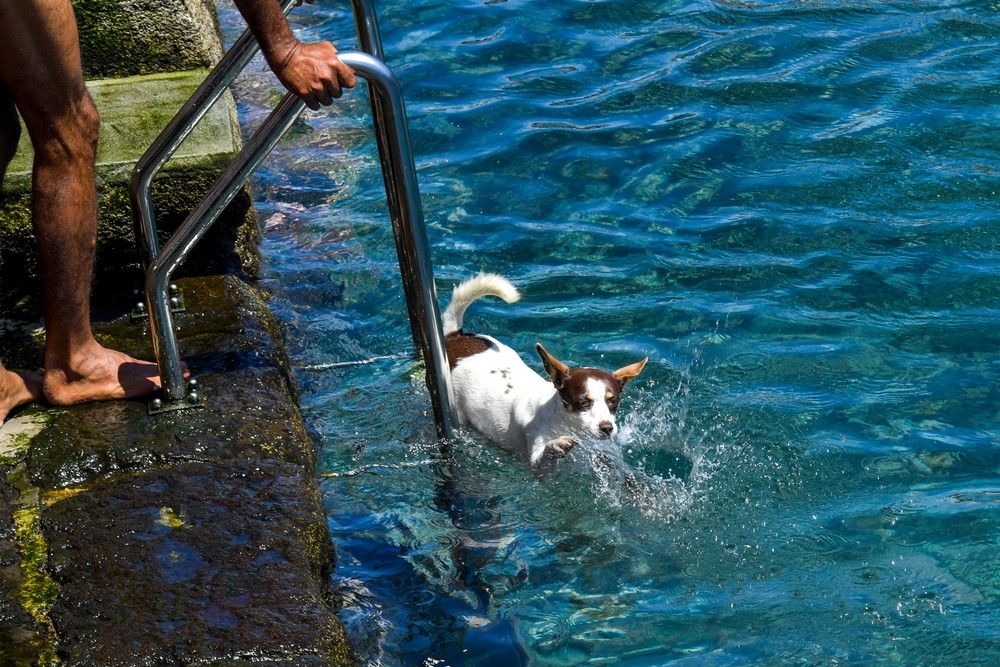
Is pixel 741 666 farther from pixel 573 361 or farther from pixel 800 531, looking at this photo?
pixel 573 361

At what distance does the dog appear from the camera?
452cm

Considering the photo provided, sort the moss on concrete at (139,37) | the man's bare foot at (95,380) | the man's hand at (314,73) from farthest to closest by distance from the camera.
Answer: the moss on concrete at (139,37) → the man's bare foot at (95,380) → the man's hand at (314,73)

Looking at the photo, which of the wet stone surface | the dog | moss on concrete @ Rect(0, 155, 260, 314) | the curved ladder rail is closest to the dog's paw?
the dog

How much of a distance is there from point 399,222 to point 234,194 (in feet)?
1.78

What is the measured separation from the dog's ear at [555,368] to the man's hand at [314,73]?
1.48 meters

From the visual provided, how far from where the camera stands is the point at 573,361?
5.31 metres

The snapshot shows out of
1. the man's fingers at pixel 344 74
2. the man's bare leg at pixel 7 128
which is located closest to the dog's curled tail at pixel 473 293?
the man's fingers at pixel 344 74

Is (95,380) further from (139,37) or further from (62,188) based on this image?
(139,37)

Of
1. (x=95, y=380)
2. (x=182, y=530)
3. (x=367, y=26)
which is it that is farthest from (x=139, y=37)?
(x=182, y=530)

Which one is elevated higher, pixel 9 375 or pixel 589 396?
pixel 9 375

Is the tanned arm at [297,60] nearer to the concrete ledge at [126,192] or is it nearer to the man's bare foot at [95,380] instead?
the man's bare foot at [95,380]

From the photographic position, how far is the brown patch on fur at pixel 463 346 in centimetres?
513

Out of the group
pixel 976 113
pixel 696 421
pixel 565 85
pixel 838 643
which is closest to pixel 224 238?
pixel 696 421

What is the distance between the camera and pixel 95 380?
3.74m
